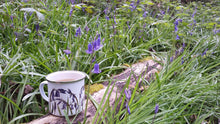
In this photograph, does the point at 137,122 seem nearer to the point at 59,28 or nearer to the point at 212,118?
the point at 212,118

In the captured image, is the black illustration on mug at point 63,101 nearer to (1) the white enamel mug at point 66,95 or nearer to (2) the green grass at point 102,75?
(1) the white enamel mug at point 66,95

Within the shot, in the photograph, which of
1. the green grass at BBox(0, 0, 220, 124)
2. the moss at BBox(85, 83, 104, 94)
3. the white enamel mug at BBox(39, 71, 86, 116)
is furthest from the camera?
the moss at BBox(85, 83, 104, 94)

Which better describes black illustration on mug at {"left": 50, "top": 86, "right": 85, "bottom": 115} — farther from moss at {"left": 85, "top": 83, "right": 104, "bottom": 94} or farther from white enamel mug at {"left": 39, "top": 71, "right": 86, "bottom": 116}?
moss at {"left": 85, "top": 83, "right": 104, "bottom": 94}

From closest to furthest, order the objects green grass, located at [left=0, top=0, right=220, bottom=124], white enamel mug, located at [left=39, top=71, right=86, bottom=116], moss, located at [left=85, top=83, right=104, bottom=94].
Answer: white enamel mug, located at [left=39, top=71, right=86, bottom=116]
green grass, located at [left=0, top=0, right=220, bottom=124]
moss, located at [left=85, top=83, right=104, bottom=94]

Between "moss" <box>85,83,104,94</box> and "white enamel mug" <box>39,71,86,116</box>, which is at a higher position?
"white enamel mug" <box>39,71,86,116</box>

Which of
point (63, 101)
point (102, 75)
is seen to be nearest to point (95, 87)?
point (102, 75)

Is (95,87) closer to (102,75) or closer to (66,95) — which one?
(102,75)

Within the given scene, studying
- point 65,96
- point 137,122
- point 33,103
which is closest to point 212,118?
point 137,122

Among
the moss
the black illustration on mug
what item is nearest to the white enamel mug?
the black illustration on mug

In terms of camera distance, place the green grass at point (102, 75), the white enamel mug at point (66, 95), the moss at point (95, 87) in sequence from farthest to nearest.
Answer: the moss at point (95, 87)
the green grass at point (102, 75)
the white enamel mug at point (66, 95)

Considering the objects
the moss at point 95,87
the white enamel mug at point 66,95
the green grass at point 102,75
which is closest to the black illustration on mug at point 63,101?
the white enamel mug at point 66,95

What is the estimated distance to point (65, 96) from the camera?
3.29 feet

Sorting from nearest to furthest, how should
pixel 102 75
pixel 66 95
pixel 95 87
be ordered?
pixel 66 95, pixel 95 87, pixel 102 75

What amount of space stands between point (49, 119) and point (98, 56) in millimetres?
909
